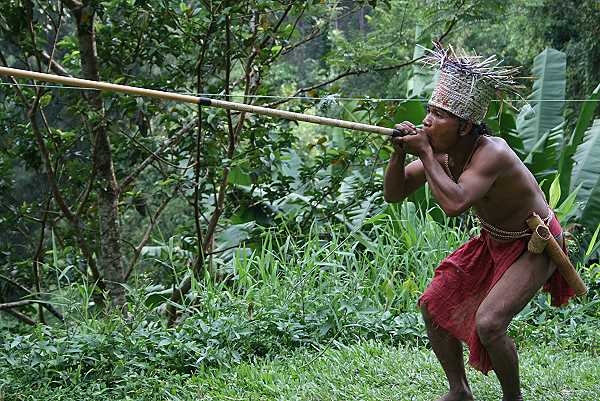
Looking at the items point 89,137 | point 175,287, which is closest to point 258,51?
point 89,137

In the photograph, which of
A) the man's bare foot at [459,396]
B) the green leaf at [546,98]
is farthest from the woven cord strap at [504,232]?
the green leaf at [546,98]

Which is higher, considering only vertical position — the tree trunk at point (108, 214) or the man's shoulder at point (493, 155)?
the man's shoulder at point (493, 155)

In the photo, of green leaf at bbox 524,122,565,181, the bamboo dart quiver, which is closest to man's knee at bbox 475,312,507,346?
the bamboo dart quiver

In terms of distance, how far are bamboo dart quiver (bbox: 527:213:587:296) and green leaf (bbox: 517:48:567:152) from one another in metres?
5.32

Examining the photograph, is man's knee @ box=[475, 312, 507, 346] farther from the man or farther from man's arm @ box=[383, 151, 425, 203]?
man's arm @ box=[383, 151, 425, 203]

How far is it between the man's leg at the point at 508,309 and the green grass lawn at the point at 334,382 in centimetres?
59

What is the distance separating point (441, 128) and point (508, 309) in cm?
86

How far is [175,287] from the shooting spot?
648 centimetres

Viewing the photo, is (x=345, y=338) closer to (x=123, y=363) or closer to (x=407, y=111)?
(x=123, y=363)

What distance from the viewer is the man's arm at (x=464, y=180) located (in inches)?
147

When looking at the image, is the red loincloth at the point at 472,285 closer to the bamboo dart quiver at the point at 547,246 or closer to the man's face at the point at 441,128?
the bamboo dart quiver at the point at 547,246

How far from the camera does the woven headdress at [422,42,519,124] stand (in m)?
3.94

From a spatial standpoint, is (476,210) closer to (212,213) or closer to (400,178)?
(400,178)

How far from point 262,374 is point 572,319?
2.51m
